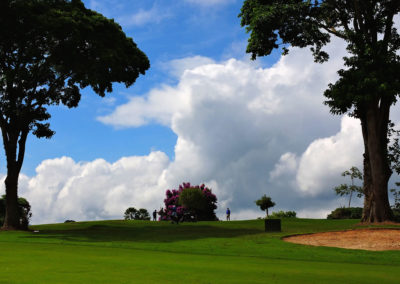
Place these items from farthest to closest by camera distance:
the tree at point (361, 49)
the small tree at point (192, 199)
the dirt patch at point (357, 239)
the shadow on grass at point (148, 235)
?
the small tree at point (192, 199) → the tree at point (361, 49) → the shadow on grass at point (148, 235) → the dirt patch at point (357, 239)

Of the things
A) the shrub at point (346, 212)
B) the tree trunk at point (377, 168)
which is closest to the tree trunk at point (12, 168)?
the tree trunk at point (377, 168)

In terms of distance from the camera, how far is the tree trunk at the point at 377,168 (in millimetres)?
39594

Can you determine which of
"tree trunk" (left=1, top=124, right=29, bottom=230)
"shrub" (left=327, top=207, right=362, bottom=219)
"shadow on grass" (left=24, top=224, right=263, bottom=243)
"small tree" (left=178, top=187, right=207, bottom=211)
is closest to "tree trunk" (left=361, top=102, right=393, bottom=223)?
"shadow on grass" (left=24, top=224, right=263, bottom=243)

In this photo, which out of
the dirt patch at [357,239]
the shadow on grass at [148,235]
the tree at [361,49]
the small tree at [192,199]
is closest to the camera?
the dirt patch at [357,239]

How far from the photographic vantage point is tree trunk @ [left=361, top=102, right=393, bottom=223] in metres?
39.6

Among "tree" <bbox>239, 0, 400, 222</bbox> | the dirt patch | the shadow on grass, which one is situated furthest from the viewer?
"tree" <bbox>239, 0, 400, 222</bbox>

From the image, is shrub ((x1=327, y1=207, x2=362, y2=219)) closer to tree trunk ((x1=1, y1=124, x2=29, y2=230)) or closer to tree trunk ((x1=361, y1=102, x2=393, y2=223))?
tree trunk ((x1=361, y1=102, x2=393, y2=223))

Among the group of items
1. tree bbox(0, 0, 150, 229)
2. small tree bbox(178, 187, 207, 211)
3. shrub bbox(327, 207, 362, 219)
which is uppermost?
tree bbox(0, 0, 150, 229)

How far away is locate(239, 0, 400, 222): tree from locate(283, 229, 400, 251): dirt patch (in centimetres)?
863

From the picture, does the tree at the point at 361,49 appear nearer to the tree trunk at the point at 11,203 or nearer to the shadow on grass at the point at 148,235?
the shadow on grass at the point at 148,235

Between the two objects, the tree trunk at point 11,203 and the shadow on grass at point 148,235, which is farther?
the tree trunk at point 11,203

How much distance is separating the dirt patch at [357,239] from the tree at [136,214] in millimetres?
44413

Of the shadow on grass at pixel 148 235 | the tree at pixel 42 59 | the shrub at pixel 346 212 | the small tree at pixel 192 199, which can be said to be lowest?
the shadow on grass at pixel 148 235

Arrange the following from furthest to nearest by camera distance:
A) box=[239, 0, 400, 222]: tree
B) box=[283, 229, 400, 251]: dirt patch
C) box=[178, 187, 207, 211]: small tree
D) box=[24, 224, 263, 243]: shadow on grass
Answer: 1. box=[178, 187, 207, 211]: small tree
2. box=[239, 0, 400, 222]: tree
3. box=[24, 224, 263, 243]: shadow on grass
4. box=[283, 229, 400, 251]: dirt patch
